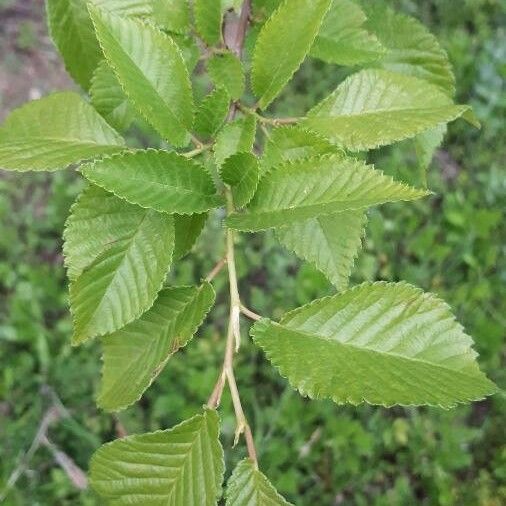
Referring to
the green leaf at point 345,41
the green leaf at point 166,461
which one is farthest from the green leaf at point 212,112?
the green leaf at point 166,461

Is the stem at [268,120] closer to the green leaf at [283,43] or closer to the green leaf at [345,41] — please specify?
the green leaf at [283,43]

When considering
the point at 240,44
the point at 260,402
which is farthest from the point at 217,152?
the point at 260,402

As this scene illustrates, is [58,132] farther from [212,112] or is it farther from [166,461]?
[166,461]

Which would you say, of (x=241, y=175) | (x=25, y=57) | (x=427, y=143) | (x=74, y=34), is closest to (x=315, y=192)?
(x=241, y=175)

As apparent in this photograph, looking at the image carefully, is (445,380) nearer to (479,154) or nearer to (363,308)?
(363,308)

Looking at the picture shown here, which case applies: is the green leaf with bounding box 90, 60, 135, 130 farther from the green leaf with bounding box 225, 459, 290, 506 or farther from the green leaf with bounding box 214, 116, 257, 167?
the green leaf with bounding box 225, 459, 290, 506

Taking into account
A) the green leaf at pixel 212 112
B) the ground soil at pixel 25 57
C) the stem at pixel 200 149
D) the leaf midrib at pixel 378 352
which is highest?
the green leaf at pixel 212 112
